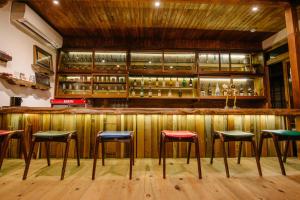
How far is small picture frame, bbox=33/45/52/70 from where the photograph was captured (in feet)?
13.7

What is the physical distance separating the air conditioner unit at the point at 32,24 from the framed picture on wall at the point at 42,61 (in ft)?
0.94

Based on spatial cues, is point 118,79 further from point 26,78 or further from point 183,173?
point 183,173

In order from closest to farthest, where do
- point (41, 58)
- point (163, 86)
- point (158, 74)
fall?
point (41, 58) → point (158, 74) → point (163, 86)

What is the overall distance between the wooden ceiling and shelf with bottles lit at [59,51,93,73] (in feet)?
1.59

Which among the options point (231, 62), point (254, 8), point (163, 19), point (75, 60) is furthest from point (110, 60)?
point (254, 8)

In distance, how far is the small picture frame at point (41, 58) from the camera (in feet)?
13.7

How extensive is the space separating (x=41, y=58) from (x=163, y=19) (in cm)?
296

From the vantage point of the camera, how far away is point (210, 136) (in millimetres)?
3084

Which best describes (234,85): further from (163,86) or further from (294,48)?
(294,48)

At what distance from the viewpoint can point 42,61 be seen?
445 cm

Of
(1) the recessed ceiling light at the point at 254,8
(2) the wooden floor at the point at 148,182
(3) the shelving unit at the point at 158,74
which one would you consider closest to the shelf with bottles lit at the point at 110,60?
(3) the shelving unit at the point at 158,74

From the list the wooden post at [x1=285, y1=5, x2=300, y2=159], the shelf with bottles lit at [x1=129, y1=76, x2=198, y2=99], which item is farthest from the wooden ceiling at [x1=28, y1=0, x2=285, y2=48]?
the shelf with bottles lit at [x1=129, y1=76, x2=198, y2=99]

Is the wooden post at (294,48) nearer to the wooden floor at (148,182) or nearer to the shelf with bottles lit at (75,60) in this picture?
the wooden floor at (148,182)

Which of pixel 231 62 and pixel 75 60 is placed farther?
pixel 231 62
